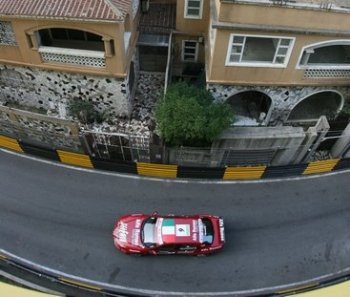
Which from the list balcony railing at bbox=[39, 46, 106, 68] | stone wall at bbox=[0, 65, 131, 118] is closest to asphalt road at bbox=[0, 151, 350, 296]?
stone wall at bbox=[0, 65, 131, 118]

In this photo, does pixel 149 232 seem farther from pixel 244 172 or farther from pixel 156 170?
pixel 244 172

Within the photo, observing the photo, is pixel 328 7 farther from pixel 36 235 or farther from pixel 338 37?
pixel 36 235

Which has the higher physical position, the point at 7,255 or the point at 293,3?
the point at 293,3

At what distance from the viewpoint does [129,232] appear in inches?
654

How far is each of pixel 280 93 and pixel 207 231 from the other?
367 inches

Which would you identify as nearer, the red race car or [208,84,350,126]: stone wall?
the red race car

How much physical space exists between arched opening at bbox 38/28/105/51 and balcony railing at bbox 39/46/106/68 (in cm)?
216

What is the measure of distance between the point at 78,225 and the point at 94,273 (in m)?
2.66

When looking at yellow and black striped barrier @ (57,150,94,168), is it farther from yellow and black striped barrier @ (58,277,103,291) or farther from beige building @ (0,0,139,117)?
yellow and black striped barrier @ (58,277,103,291)

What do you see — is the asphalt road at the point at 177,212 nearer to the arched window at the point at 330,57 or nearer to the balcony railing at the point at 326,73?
the balcony railing at the point at 326,73

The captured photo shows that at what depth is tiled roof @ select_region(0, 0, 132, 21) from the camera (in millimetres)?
Answer: 16672

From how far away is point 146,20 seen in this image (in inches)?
919

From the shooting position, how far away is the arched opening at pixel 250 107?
2153 cm

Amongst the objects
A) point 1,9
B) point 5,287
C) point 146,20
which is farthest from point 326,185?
point 1,9
